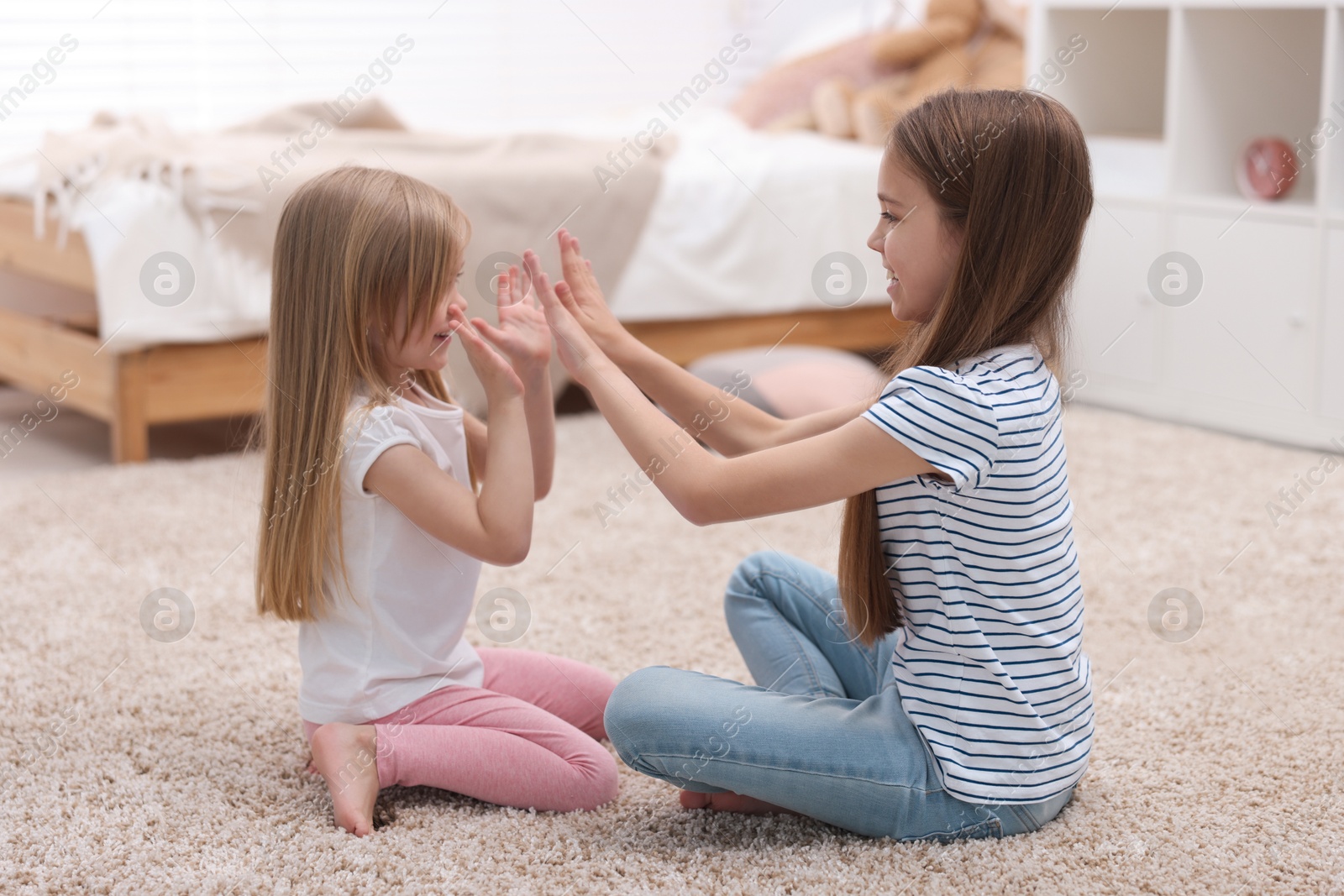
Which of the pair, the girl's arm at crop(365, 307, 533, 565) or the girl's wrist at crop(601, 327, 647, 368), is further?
the girl's wrist at crop(601, 327, 647, 368)

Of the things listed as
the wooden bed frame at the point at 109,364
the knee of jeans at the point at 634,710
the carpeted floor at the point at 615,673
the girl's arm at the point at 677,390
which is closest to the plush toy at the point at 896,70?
the wooden bed frame at the point at 109,364

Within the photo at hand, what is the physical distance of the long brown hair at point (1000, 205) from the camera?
0.85 metres

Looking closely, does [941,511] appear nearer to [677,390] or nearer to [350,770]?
[677,390]

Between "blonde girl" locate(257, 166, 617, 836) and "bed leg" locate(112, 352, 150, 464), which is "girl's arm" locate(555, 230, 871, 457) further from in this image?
"bed leg" locate(112, 352, 150, 464)

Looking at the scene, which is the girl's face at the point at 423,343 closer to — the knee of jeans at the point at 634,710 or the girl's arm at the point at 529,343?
the girl's arm at the point at 529,343

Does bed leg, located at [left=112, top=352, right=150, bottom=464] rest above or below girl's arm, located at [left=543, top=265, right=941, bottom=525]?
below

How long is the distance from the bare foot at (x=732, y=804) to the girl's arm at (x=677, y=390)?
0.26m

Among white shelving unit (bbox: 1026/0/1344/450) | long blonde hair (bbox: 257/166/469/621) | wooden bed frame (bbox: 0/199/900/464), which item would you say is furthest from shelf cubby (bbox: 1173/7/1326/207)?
long blonde hair (bbox: 257/166/469/621)

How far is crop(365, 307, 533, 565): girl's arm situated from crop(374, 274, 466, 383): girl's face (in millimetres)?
35

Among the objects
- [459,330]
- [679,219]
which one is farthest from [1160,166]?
[459,330]

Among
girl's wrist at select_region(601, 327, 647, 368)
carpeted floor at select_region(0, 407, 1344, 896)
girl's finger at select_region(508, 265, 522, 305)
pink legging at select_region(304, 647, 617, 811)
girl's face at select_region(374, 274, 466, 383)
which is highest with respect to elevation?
girl's finger at select_region(508, 265, 522, 305)

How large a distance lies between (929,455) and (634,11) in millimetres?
3118

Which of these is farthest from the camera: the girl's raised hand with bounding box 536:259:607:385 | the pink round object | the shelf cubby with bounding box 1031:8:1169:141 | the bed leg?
the shelf cubby with bounding box 1031:8:1169:141

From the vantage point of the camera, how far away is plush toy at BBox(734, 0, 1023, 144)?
2.83 meters
